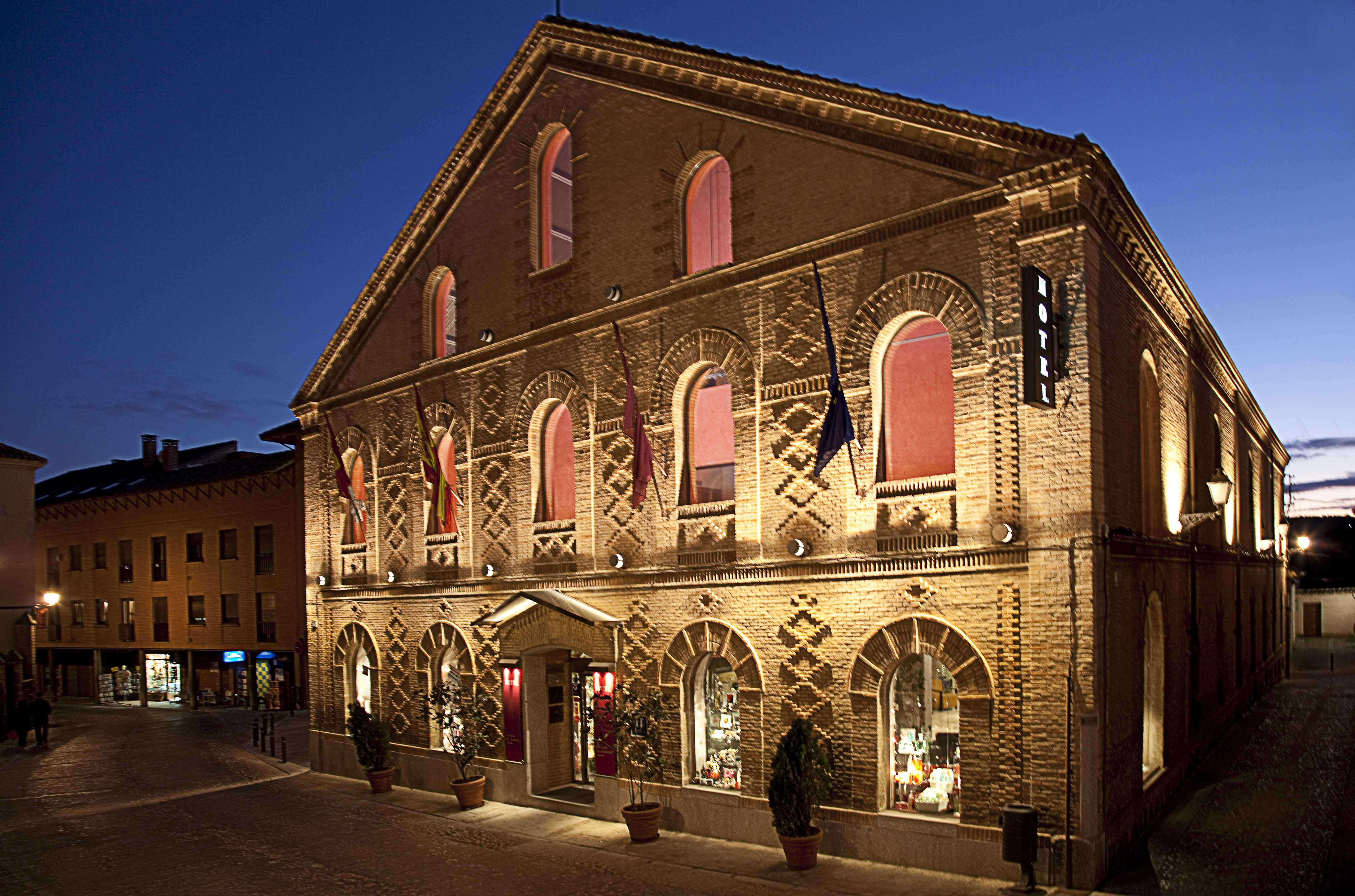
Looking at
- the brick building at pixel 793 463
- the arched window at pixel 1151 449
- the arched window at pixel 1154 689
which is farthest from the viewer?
the arched window at pixel 1151 449

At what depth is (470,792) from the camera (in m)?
18.4

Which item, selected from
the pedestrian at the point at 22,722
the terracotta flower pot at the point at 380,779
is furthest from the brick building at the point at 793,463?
the pedestrian at the point at 22,722

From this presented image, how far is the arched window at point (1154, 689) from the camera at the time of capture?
15188 mm

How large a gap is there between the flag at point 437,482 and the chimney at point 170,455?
37.8 meters

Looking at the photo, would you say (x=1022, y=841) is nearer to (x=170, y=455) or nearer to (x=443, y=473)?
(x=443, y=473)

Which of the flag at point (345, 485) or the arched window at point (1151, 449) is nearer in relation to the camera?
the arched window at point (1151, 449)

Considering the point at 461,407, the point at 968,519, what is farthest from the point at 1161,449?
the point at 461,407

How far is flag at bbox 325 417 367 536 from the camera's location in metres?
22.1

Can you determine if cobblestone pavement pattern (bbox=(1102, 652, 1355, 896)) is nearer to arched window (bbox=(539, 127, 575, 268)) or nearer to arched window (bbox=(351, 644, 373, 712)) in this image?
arched window (bbox=(539, 127, 575, 268))

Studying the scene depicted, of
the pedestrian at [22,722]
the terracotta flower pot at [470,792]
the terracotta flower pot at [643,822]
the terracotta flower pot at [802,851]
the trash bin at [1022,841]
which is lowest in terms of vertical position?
the pedestrian at [22,722]

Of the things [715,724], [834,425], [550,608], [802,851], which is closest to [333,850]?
[550,608]

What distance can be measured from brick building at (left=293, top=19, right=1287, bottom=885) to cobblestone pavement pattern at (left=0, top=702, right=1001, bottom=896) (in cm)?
86

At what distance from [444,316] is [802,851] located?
13.8 m

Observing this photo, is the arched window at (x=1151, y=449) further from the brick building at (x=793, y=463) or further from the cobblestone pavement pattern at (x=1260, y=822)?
the cobblestone pavement pattern at (x=1260, y=822)
